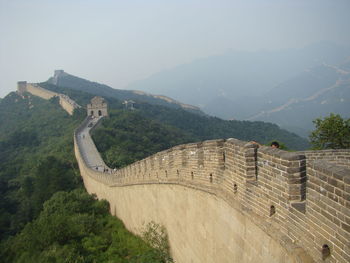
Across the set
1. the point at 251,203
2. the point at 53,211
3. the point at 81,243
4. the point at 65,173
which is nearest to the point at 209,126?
the point at 65,173

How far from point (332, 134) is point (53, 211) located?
16.8 metres

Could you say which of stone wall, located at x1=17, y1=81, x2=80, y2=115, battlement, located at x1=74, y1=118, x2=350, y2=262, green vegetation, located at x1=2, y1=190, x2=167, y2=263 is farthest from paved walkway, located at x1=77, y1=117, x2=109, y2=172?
battlement, located at x1=74, y1=118, x2=350, y2=262

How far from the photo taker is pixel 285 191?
392 cm

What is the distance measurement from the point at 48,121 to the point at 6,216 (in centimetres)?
3571

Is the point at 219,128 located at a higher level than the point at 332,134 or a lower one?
lower

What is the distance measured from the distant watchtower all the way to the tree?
139ft

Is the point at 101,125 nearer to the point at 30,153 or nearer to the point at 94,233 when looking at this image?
the point at 30,153

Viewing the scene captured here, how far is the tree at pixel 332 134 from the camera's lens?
18.5 metres

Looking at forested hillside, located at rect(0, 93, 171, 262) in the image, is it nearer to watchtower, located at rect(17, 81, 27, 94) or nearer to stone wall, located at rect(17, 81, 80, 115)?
stone wall, located at rect(17, 81, 80, 115)

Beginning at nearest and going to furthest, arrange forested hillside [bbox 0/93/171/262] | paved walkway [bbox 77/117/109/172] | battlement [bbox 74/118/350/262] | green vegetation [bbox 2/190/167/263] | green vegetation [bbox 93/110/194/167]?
1. battlement [bbox 74/118/350/262]
2. green vegetation [bbox 2/190/167/263]
3. forested hillside [bbox 0/93/171/262]
4. paved walkway [bbox 77/117/109/172]
5. green vegetation [bbox 93/110/194/167]

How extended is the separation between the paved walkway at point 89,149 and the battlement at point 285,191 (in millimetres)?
22623

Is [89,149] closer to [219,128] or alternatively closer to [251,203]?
[251,203]

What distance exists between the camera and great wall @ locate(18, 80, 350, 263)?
10.8 feet

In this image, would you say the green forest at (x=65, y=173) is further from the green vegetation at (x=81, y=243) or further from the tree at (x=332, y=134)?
the tree at (x=332, y=134)
